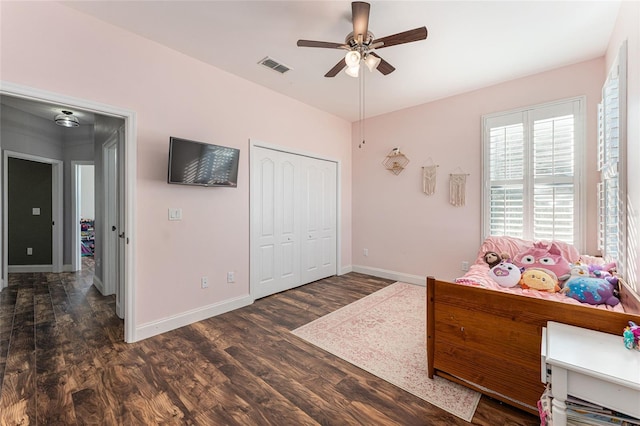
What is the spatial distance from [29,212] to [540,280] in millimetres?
7968

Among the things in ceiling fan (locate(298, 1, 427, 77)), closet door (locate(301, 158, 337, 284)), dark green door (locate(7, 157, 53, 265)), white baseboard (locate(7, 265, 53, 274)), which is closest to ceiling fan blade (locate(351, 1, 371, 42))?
ceiling fan (locate(298, 1, 427, 77))

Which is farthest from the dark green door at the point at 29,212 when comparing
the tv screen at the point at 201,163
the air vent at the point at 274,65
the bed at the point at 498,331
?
the bed at the point at 498,331

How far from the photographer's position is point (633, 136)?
1726mm

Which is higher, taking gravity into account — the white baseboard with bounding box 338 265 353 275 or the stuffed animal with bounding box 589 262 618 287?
the stuffed animal with bounding box 589 262 618 287

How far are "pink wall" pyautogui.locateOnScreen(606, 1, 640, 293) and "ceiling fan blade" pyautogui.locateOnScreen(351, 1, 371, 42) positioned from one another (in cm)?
169

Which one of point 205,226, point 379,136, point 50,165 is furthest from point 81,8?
point 50,165

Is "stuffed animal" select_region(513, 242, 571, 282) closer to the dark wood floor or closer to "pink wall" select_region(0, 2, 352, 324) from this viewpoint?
the dark wood floor

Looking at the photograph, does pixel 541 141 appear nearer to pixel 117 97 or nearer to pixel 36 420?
pixel 117 97

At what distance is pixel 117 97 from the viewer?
2.43m

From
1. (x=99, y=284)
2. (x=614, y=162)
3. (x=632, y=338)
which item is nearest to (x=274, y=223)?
(x=99, y=284)

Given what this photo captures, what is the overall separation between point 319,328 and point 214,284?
134 centimetres

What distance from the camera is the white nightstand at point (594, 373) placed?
38.0 inches

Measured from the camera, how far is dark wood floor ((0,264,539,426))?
5.32ft

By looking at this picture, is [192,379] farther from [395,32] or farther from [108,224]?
[395,32]
